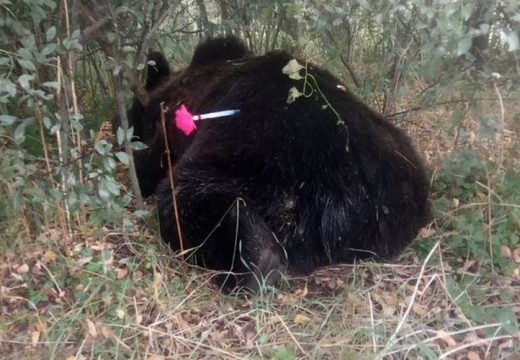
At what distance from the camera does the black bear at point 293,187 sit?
92.4 inches

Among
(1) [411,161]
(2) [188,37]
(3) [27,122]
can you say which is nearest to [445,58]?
(1) [411,161]

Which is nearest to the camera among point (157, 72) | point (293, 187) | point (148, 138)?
point (293, 187)

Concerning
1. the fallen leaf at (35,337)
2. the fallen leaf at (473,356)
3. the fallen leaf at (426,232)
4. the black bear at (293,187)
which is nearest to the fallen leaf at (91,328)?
the fallen leaf at (35,337)

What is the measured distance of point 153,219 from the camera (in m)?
2.83

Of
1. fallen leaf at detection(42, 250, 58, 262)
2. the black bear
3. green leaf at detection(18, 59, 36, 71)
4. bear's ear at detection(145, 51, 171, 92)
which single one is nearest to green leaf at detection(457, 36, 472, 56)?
the black bear

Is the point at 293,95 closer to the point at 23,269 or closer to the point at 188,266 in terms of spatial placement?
the point at 188,266

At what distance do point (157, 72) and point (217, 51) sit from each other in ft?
1.53

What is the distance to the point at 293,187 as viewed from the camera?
2.35m

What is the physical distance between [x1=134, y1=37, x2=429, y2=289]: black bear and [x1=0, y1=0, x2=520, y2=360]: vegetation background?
15 cm

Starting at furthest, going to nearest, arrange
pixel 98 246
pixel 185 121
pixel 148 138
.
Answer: pixel 148 138 → pixel 185 121 → pixel 98 246

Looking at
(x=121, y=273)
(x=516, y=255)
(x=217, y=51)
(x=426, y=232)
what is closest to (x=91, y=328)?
(x=121, y=273)

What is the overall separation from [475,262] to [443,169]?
26.6 inches

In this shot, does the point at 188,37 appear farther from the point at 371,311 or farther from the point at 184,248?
the point at 371,311

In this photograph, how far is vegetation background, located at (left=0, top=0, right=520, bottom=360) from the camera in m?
2.11
